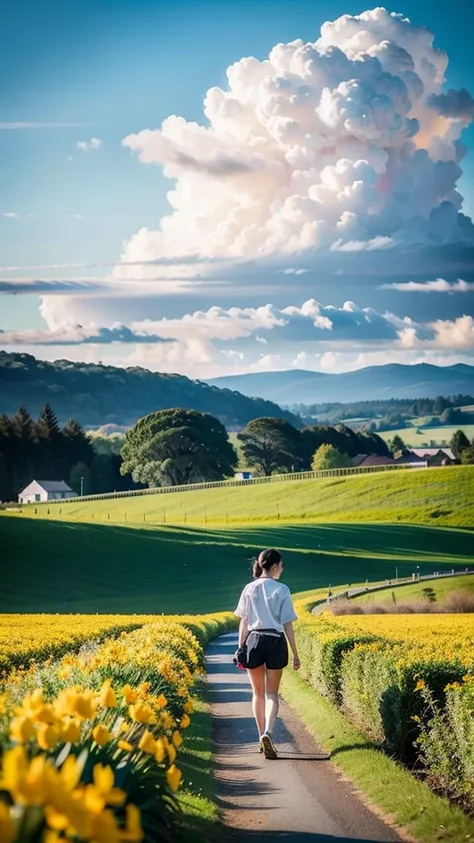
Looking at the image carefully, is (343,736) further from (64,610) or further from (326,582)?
(326,582)

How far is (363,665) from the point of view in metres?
12.4

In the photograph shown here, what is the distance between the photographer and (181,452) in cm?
12269

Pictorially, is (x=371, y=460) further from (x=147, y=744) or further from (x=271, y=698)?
(x=147, y=744)

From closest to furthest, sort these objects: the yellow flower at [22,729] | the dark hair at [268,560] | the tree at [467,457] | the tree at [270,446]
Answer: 1. the yellow flower at [22,729]
2. the dark hair at [268,560]
3. the tree at [467,457]
4. the tree at [270,446]

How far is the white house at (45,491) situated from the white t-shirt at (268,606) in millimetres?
116886

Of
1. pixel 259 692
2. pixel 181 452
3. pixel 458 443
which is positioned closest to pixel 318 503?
pixel 181 452

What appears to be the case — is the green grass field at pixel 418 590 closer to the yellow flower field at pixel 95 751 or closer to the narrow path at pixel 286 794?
the narrow path at pixel 286 794

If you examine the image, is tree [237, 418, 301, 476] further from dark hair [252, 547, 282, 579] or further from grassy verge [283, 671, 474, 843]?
dark hair [252, 547, 282, 579]

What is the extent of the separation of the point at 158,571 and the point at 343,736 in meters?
57.2

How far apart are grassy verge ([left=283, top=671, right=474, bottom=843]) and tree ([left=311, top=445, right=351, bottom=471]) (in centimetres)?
11984

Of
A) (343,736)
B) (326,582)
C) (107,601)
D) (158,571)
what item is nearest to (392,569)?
(326,582)

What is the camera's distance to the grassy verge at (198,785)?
7695mm

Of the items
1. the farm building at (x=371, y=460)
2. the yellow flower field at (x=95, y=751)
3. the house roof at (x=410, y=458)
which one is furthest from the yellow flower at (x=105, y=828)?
the house roof at (x=410, y=458)

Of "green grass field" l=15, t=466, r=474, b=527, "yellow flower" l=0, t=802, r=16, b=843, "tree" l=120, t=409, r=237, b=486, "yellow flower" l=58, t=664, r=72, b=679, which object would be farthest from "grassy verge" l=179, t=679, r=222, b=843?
"tree" l=120, t=409, r=237, b=486
